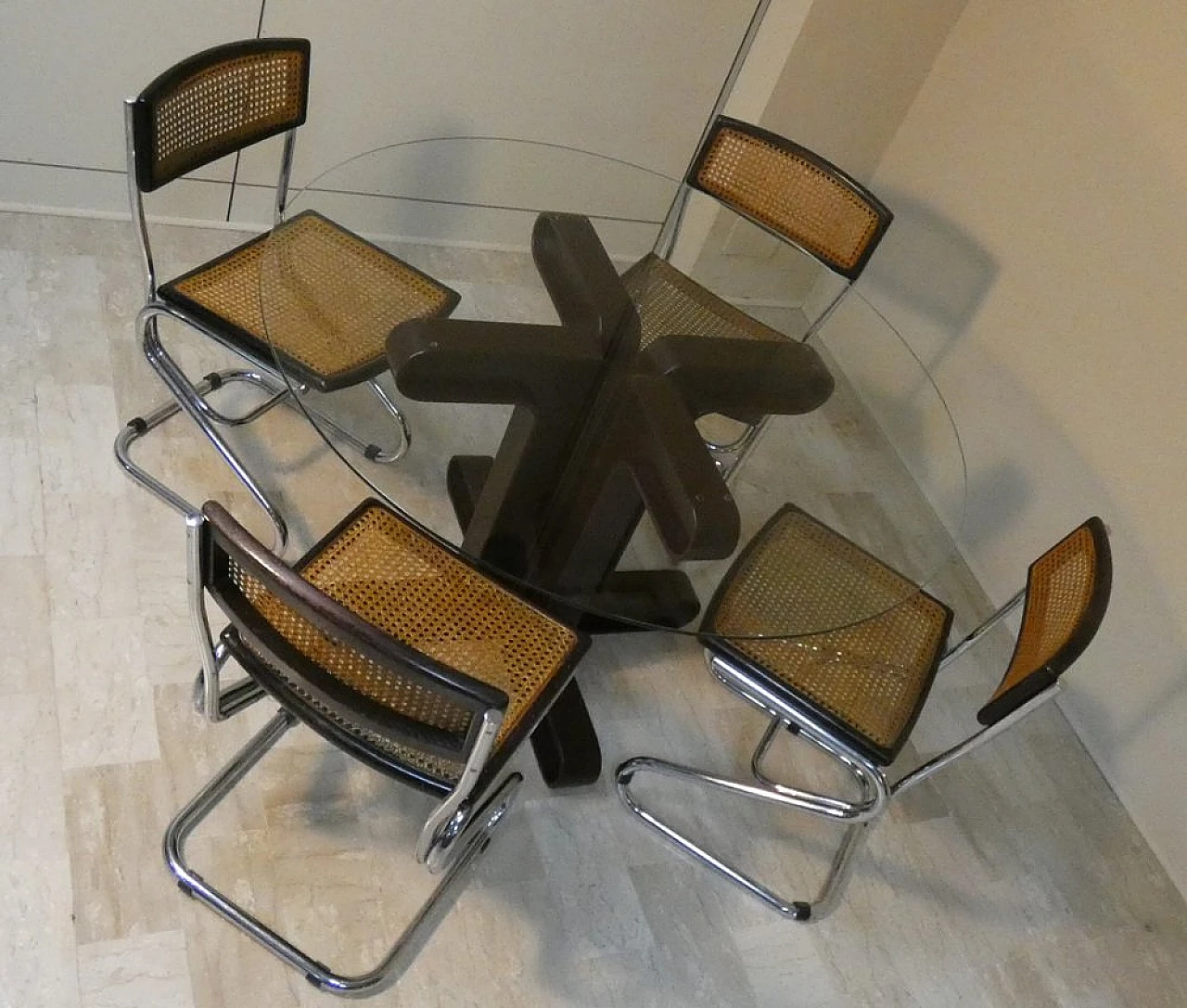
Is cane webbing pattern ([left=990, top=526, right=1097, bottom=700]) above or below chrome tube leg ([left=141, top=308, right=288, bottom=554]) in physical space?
above

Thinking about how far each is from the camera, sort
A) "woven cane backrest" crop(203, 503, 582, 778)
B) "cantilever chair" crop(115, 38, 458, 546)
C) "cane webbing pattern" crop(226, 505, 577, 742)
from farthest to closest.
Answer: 1. "cantilever chair" crop(115, 38, 458, 546)
2. "cane webbing pattern" crop(226, 505, 577, 742)
3. "woven cane backrest" crop(203, 503, 582, 778)

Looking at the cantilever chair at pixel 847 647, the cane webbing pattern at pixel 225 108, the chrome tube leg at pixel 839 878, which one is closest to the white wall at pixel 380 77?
the cane webbing pattern at pixel 225 108

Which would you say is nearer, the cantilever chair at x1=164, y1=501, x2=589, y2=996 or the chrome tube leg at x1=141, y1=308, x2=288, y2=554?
the cantilever chair at x1=164, y1=501, x2=589, y2=996

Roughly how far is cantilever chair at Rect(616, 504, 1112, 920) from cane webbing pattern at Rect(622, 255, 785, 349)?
1.38 feet

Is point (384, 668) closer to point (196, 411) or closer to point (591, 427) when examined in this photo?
point (591, 427)

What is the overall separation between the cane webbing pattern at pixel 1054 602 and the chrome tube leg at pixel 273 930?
2.82ft

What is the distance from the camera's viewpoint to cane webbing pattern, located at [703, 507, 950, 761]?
1784mm

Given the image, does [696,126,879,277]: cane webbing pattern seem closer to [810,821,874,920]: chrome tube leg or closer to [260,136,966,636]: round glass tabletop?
[260,136,966,636]: round glass tabletop

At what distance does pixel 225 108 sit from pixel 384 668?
1326mm

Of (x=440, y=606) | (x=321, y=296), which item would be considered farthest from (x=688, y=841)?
(x=321, y=296)

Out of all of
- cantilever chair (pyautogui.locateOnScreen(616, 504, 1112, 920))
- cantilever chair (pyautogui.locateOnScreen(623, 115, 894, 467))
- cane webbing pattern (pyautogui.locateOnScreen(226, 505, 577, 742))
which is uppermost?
cantilever chair (pyautogui.locateOnScreen(623, 115, 894, 467))

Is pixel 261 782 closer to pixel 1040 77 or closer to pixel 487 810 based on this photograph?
pixel 487 810

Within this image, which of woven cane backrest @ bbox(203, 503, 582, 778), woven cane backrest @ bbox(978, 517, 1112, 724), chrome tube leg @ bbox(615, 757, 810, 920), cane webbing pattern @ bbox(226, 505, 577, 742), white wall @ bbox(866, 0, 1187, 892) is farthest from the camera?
white wall @ bbox(866, 0, 1187, 892)

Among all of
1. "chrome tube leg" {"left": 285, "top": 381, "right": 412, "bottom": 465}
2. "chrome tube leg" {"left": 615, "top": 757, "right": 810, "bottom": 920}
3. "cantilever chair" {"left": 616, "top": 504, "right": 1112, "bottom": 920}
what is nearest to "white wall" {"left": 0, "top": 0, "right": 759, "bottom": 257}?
"chrome tube leg" {"left": 285, "top": 381, "right": 412, "bottom": 465}
